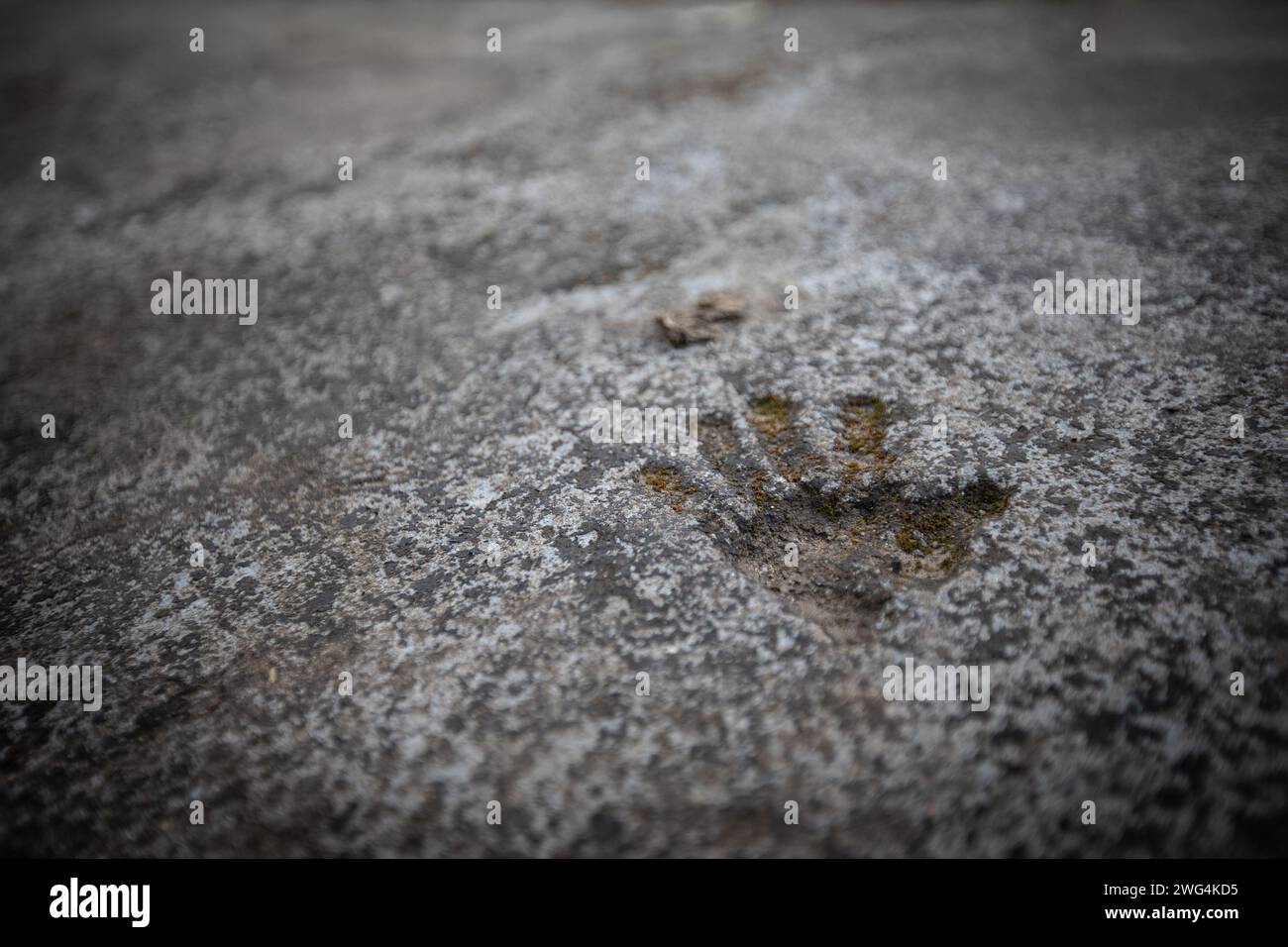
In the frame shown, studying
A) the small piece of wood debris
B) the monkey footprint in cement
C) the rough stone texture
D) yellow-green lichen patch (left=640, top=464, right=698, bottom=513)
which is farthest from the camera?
the small piece of wood debris

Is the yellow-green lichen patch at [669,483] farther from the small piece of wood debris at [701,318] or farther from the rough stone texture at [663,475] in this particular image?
the small piece of wood debris at [701,318]

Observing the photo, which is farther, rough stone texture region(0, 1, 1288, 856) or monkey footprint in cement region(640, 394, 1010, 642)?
monkey footprint in cement region(640, 394, 1010, 642)

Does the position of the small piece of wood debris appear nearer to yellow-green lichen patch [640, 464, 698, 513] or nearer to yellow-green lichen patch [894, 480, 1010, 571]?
yellow-green lichen patch [640, 464, 698, 513]

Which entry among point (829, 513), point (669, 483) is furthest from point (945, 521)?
point (669, 483)

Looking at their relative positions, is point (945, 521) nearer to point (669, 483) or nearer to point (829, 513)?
point (829, 513)

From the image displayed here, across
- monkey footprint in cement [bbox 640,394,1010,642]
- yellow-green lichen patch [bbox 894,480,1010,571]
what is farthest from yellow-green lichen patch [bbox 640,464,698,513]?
yellow-green lichen patch [bbox 894,480,1010,571]

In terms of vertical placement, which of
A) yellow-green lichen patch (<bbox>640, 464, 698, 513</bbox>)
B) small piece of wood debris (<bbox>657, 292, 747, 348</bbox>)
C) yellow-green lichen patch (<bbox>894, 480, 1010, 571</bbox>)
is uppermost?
small piece of wood debris (<bbox>657, 292, 747, 348</bbox>)
